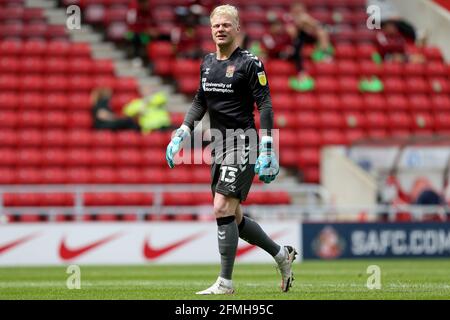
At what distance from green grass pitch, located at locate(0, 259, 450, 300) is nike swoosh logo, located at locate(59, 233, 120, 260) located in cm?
179

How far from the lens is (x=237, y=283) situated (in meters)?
11.1

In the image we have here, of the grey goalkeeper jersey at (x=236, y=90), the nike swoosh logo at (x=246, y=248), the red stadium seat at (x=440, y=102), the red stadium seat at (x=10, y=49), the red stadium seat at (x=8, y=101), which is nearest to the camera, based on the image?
the grey goalkeeper jersey at (x=236, y=90)

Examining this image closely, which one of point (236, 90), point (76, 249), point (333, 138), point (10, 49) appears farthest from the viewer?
point (10, 49)

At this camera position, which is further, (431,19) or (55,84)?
(431,19)

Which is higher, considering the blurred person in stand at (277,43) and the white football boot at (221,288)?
the blurred person in stand at (277,43)

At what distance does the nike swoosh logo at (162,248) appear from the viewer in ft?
59.1

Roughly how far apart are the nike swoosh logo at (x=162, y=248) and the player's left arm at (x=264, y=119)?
9075mm

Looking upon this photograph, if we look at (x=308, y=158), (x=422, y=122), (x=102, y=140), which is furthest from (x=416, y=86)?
(x=102, y=140)

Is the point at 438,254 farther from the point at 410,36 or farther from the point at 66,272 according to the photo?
the point at 410,36

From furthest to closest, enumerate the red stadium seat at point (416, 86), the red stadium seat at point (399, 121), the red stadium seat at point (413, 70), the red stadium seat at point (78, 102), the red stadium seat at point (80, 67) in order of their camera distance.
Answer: the red stadium seat at point (413, 70) → the red stadium seat at point (416, 86) → the red stadium seat at point (399, 121) → the red stadium seat at point (80, 67) → the red stadium seat at point (78, 102)

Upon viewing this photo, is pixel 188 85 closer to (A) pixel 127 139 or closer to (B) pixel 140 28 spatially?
(B) pixel 140 28

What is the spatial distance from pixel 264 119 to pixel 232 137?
34 cm

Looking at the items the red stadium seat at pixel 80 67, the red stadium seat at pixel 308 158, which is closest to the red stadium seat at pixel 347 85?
the red stadium seat at pixel 308 158

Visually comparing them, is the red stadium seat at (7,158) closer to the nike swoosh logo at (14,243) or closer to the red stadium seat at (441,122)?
the nike swoosh logo at (14,243)
